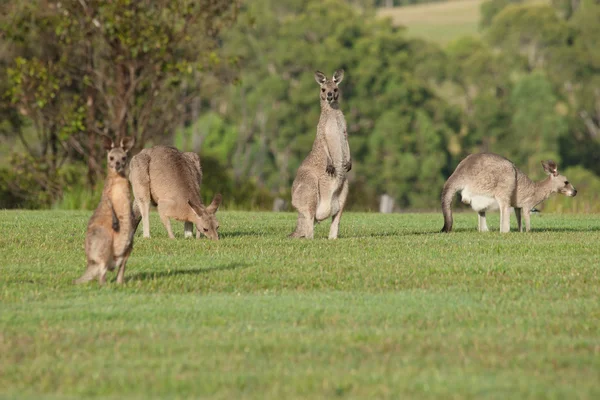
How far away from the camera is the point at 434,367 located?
7.46 m

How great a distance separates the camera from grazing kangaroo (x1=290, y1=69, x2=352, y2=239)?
15.7 metres

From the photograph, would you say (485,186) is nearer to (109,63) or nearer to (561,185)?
(561,185)

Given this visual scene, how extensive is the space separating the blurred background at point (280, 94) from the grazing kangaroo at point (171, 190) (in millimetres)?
9695

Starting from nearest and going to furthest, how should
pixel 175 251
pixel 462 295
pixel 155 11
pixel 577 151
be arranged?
pixel 462 295
pixel 175 251
pixel 155 11
pixel 577 151

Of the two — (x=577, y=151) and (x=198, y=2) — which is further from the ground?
(x=198, y=2)

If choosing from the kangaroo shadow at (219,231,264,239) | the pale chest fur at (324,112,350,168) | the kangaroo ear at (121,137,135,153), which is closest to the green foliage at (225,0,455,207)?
the kangaroo shadow at (219,231,264,239)

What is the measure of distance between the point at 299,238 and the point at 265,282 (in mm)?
4450

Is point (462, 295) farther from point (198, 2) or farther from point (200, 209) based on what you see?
point (198, 2)

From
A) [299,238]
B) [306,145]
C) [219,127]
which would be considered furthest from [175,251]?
[306,145]

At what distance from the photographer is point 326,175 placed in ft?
51.8

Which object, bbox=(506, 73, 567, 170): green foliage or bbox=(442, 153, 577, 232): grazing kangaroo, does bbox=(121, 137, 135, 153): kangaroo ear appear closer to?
bbox=(442, 153, 577, 232): grazing kangaroo

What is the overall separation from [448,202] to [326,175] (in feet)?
7.33

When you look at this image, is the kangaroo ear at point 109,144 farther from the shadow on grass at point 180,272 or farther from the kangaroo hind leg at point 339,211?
the kangaroo hind leg at point 339,211

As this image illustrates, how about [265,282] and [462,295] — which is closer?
[462,295]
